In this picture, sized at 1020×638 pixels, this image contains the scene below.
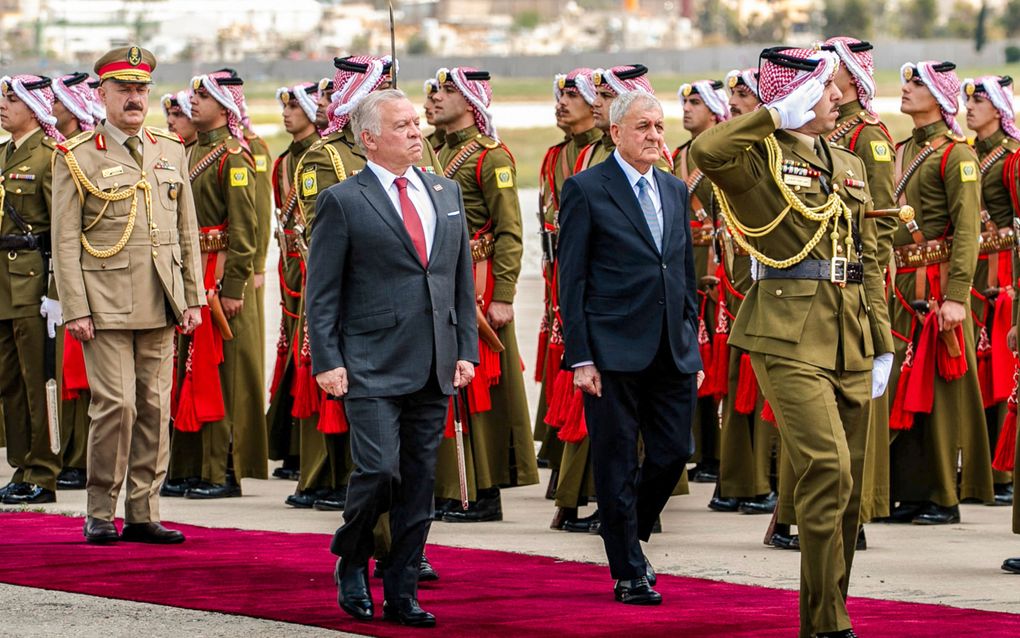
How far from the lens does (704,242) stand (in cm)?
1135

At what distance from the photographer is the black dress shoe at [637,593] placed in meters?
7.44

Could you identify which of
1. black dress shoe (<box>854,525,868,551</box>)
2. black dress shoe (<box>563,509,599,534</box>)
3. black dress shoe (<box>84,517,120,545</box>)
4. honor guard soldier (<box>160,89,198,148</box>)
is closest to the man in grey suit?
black dress shoe (<box>84,517,120,545</box>)

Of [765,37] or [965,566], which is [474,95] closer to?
[965,566]

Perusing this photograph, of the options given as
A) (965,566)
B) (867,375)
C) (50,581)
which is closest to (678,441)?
(867,375)

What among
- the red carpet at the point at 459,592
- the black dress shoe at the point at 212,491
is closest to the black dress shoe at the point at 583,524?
the red carpet at the point at 459,592

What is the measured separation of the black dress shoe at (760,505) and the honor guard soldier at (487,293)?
1.07 meters

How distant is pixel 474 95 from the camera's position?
10.1 metres

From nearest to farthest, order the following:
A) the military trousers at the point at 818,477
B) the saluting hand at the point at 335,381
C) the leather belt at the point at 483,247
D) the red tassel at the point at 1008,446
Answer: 1. the military trousers at the point at 818,477
2. the saluting hand at the point at 335,381
3. the red tassel at the point at 1008,446
4. the leather belt at the point at 483,247

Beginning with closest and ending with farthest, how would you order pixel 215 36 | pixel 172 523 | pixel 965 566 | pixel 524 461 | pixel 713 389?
pixel 965 566, pixel 172 523, pixel 524 461, pixel 713 389, pixel 215 36

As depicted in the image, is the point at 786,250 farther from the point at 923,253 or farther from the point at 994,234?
the point at 994,234

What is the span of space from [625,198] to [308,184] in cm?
213

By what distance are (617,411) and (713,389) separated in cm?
331

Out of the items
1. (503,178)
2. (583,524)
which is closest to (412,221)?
(583,524)

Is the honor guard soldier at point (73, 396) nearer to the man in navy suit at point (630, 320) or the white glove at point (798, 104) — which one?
the man in navy suit at point (630, 320)
